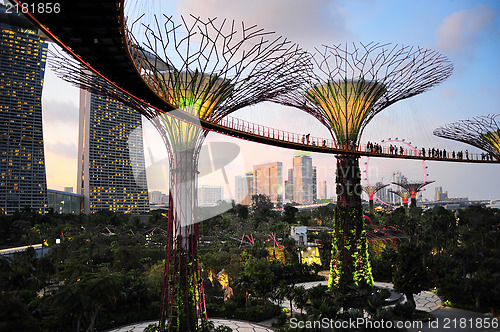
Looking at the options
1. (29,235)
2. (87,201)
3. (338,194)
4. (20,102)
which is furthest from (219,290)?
(87,201)

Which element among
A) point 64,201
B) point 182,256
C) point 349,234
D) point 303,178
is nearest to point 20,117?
point 64,201

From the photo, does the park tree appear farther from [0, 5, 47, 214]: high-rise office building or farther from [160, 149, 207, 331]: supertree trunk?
[0, 5, 47, 214]: high-rise office building

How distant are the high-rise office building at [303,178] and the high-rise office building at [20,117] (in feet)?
449

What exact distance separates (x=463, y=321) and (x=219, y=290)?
13474 millimetres

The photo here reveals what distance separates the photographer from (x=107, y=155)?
92.8 m

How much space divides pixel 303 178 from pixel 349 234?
6949 inches

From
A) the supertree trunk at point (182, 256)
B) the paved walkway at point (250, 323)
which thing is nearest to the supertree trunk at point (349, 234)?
the paved walkway at point (250, 323)

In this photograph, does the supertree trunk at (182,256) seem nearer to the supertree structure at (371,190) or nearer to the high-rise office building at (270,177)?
the supertree structure at (371,190)

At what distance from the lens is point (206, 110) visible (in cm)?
1312

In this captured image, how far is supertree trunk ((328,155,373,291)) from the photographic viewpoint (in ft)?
56.8

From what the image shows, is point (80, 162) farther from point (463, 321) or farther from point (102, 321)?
point (463, 321)

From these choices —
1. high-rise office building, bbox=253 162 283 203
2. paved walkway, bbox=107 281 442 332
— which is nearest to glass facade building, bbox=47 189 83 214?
paved walkway, bbox=107 281 442 332

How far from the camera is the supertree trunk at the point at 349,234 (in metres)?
17.3

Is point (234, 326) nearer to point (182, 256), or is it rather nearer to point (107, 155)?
point (182, 256)
